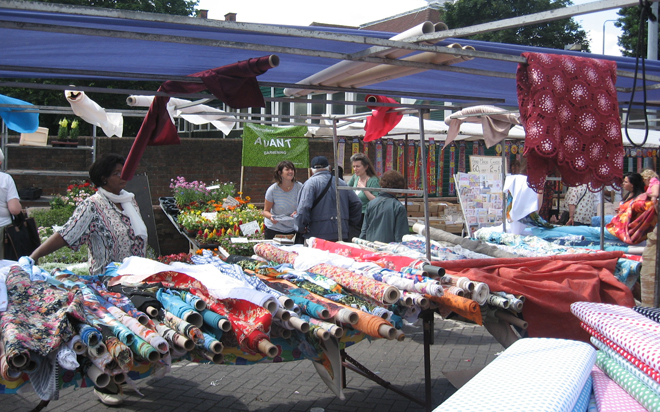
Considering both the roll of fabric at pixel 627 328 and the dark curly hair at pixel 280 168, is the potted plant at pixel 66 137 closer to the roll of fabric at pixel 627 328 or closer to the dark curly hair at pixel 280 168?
the dark curly hair at pixel 280 168

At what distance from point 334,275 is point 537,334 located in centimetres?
134

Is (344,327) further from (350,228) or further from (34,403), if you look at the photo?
(350,228)

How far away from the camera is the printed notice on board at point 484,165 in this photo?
10512 millimetres

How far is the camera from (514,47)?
11.3 feet

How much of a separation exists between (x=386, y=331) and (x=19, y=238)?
178 inches

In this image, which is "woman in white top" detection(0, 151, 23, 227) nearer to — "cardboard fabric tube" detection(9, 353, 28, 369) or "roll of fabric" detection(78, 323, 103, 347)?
"roll of fabric" detection(78, 323, 103, 347)

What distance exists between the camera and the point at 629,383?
2.13m

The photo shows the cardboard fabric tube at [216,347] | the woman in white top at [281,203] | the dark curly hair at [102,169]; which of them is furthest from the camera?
the woman in white top at [281,203]

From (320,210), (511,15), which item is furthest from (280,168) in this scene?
(511,15)

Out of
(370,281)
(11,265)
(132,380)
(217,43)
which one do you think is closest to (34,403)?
(11,265)

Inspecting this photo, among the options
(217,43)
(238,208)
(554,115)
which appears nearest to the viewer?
(217,43)

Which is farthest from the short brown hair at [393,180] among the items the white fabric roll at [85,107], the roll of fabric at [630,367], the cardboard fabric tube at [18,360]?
the cardboard fabric tube at [18,360]

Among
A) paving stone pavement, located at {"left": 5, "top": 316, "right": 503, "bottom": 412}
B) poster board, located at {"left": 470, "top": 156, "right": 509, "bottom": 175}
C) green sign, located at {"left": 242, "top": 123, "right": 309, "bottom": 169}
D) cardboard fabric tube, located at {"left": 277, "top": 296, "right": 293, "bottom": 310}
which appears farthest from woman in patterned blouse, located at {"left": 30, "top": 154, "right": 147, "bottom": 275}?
poster board, located at {"left": 470, "top": 156, "right": 509, "bottom": 175}

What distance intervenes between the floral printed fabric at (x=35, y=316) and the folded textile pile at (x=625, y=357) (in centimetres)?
223
